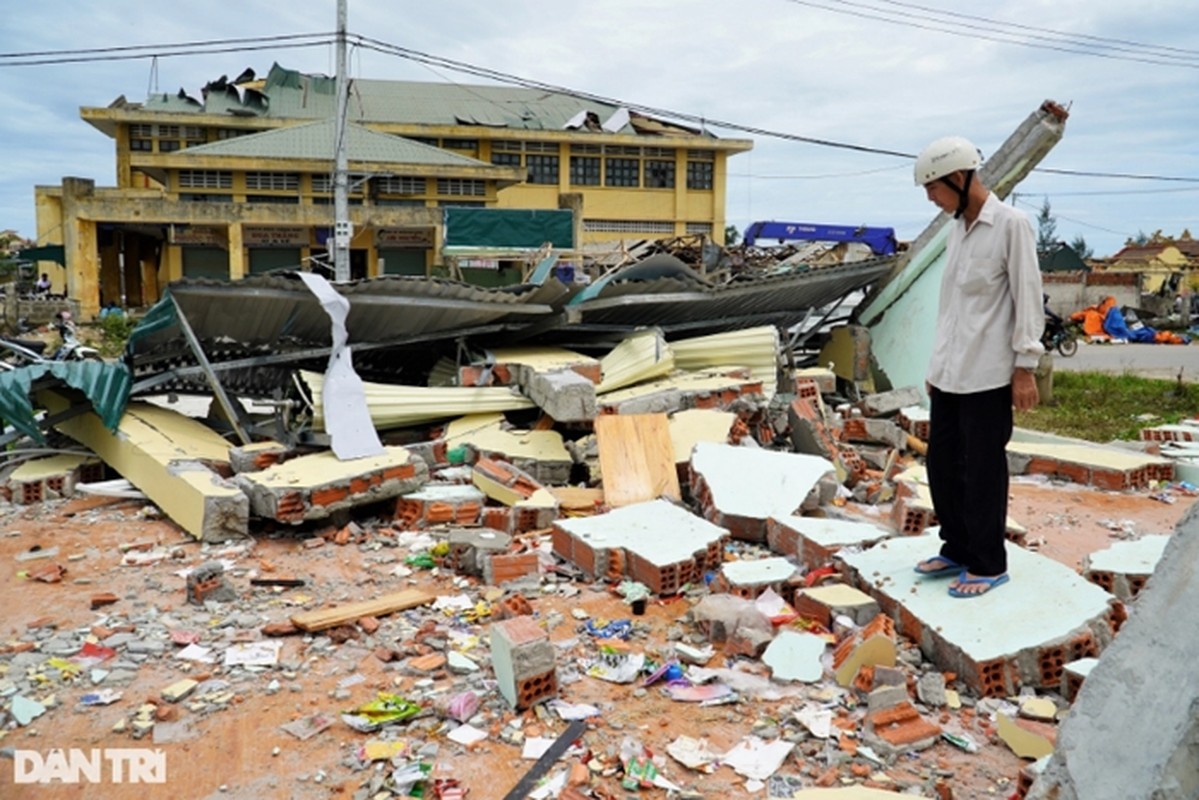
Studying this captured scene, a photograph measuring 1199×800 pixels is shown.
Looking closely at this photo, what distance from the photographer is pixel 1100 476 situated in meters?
6.11

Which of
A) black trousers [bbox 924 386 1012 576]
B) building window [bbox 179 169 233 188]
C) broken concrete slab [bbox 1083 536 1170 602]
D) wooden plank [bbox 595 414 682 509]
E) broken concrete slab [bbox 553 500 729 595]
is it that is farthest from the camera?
building window [bbox 179 169 233 188]

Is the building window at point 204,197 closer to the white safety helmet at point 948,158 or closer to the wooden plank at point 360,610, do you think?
the wooden plank at point 360,610

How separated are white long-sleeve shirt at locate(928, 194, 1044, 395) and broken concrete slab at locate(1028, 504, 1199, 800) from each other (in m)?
1.33

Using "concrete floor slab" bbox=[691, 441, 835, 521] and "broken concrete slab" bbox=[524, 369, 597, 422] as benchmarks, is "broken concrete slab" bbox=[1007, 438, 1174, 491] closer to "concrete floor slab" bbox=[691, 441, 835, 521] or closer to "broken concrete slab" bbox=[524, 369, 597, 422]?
"concrete floor slab" bbox=[691, 441, 835, 521]

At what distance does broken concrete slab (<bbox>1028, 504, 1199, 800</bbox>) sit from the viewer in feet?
5.14

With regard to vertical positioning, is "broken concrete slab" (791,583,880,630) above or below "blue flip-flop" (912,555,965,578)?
below

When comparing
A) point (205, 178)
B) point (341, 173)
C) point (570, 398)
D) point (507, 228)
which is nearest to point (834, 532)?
point (570, 398)

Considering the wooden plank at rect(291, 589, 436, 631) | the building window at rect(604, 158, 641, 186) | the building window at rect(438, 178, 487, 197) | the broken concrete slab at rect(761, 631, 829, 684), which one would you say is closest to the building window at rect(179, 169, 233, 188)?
the building window at rect(438, 178, 487, 197)

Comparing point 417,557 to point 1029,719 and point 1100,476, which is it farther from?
point 1100,476

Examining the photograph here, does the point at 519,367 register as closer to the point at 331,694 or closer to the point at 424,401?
the point at 424,401

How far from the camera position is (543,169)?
108 feet

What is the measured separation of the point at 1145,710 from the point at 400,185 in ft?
87.3

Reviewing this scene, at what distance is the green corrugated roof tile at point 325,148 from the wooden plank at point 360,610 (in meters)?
23.3

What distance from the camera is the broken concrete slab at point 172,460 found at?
4969 millimetres
